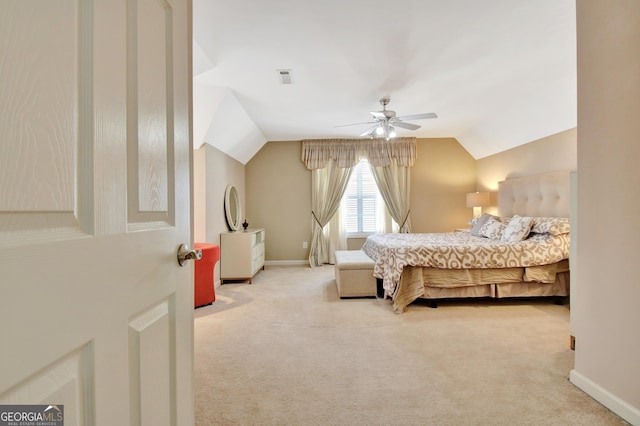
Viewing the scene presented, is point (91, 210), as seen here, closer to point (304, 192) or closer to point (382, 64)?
point (382, 64)

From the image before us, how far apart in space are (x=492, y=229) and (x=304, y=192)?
3339 mm

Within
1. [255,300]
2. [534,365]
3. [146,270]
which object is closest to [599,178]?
[534,365]

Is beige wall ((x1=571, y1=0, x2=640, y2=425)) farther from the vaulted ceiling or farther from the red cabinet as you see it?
the red cabinet

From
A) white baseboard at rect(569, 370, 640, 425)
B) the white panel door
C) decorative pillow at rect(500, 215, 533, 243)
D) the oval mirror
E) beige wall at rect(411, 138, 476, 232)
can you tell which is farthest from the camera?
beige wall at rect(411, 138, 476, 232)

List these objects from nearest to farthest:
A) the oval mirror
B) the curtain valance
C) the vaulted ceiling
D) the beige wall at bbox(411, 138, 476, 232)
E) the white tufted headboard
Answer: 1. the vaulted ceiling
2. the white tufted headboard
3. the oval mirror
4. the curtain valance
5. the beige wall at bbox(411, 138, 476, 232)

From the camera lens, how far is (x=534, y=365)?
2.01 metres

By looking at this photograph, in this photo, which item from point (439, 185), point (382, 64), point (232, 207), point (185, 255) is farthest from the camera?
point (439, 185)

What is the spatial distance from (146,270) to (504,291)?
11.8ft

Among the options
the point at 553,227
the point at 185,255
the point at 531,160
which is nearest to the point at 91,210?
the point at 185,255

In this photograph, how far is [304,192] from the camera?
19.5 ft

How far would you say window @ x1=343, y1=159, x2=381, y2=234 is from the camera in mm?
6012

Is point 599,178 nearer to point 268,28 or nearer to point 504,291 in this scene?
point 504,291

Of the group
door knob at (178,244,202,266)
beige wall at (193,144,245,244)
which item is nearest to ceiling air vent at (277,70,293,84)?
beige wall at (193,144,245,244)

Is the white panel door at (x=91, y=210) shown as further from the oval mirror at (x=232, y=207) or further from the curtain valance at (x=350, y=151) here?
the curtain valance at (x=350, y=151)
